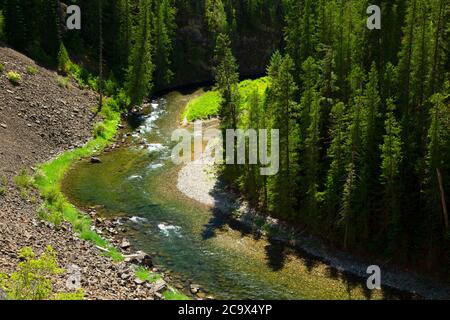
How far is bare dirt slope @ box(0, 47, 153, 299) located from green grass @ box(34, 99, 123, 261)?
1.06 metres

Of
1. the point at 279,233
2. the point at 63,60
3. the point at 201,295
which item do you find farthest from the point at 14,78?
the point at 201,295

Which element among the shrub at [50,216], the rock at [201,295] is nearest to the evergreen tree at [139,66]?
the shrub at [50,216]

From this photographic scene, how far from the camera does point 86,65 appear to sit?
84.9 metres

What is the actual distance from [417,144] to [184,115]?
44971 mm

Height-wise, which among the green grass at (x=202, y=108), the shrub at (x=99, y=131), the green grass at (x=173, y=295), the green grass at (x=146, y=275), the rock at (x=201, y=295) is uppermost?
the green grass at (x=202, y=108)

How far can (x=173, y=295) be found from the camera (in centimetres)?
3759

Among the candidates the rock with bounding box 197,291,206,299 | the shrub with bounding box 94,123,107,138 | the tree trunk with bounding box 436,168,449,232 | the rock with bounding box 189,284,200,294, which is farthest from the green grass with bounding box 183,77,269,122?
the rock with bounding box 197,291,206,299

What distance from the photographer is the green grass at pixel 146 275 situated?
129 ft

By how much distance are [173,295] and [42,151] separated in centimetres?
3024

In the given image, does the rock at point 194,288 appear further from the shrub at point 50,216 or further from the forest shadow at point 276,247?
the shrub at point 50,216

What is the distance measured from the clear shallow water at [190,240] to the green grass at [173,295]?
64.0 inches

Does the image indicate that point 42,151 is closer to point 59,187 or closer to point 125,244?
point 59,187

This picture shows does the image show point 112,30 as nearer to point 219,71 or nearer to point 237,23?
point 237,23
